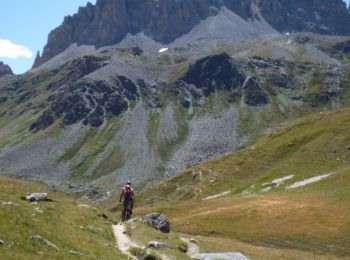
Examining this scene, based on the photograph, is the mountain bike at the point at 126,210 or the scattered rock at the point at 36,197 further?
the mountain bike at the point at 126,210

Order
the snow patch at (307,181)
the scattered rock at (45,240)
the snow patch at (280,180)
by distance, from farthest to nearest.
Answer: the snow patch at (280,180), the snow patch at (307,181), the scattered rock at (45,240)

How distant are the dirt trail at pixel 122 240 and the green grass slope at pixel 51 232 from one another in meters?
0.73

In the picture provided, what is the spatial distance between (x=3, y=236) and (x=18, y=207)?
7.43 metres

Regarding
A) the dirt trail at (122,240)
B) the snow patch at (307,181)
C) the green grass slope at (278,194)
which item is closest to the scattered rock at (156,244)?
the dirt trail at (122,240)

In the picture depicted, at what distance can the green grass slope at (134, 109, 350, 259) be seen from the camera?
65.1m

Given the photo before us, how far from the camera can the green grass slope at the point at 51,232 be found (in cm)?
2738

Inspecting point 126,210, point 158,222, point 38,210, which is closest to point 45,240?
point 38,210

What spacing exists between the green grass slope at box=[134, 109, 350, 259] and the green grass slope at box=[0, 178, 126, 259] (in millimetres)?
16448

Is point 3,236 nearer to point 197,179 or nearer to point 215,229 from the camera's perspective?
point 215,229

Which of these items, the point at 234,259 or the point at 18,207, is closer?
the point at 18,207

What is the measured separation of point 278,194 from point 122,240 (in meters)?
60.6

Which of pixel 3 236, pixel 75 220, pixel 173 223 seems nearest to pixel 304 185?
pixel 173 223

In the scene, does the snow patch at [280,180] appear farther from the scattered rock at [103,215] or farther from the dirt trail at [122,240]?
the dirt trail at [122,240]

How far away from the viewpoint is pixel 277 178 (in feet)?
409
